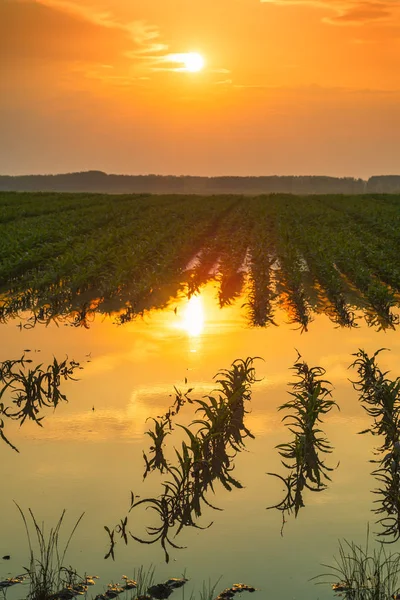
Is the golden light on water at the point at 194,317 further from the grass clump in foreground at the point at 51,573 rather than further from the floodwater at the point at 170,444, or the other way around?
the grass clump in foreground at the point at 51,573

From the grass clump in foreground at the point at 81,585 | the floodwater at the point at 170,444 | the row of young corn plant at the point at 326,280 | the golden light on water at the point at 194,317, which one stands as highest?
the row of young corn plant at the point at 326,280

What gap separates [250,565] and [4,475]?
8.63 feet

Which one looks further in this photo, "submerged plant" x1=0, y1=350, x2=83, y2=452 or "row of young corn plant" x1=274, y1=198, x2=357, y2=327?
"row of young corn plant" x1=274, y1=198, x2=357, y2=327

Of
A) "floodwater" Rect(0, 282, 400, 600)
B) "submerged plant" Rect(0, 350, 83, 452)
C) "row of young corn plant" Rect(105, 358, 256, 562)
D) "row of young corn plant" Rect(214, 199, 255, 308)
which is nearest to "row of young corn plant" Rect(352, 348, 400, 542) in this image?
"floodwater" Rect(0, 282, 400, 600)

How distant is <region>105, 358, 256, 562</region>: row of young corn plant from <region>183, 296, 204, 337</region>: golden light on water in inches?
180

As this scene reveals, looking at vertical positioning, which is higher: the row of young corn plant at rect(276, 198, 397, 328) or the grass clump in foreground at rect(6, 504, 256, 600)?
the row of young corn plant at rect(276, 198, 397, 328)

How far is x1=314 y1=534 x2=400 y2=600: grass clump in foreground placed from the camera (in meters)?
4.93

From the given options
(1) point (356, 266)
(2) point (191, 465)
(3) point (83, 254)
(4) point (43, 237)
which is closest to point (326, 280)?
(1) point (356, 266)

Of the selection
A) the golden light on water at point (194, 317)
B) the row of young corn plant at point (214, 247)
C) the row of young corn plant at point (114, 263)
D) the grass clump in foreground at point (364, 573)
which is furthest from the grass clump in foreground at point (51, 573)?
the row of young corn plant at point (214, 247)

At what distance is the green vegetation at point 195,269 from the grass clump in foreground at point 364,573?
924cm

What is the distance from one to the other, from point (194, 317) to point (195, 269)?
293 inches

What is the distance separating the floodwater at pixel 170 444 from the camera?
554 cm

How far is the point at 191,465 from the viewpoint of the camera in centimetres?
666

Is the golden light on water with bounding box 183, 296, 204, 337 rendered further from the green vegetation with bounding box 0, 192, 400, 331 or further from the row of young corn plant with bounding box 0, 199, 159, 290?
the row of young corn plant with bounding box 0, 199, 159, 290
